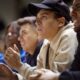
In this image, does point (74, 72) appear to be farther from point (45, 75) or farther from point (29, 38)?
point (29, 38)

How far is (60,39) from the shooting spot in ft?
4.32

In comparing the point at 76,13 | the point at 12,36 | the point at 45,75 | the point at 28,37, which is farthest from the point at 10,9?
the point at 45,75

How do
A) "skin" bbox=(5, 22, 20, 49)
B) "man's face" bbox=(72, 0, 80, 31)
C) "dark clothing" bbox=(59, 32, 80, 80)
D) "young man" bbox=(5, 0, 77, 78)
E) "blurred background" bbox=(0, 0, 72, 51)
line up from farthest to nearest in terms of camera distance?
"blurred background" bbox=(0, 0, 72, 51), "skin" bbox=(5, 22, 20, 49), "young man" bbox=(5, 0, 77, 78), "man's face" bbox=(72, 0, 80, 31), "dark clothing" bbox=(59, 32, 80, 80)

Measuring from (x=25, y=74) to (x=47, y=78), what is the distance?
283 millimetres

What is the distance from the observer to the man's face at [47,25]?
136cm

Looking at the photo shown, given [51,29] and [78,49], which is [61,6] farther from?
[78,49]

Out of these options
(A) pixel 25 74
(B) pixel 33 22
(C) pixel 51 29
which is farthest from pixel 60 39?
(B) pixel 33 22

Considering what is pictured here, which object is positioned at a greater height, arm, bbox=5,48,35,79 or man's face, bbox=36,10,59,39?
man's face, bbox=36,10,59,39

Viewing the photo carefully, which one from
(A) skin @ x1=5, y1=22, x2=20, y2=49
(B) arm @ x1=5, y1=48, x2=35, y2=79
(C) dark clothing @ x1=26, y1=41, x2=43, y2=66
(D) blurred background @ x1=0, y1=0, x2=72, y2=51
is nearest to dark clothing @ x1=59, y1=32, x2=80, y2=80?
(B) arm @ x1=5, y1=48, x2=35, y2=79

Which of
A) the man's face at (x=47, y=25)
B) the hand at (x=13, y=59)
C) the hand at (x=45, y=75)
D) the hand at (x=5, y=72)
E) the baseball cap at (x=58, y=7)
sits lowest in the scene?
the hand at (x=5, y=72)

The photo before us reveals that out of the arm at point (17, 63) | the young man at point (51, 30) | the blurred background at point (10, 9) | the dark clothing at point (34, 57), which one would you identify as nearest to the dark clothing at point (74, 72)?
the young man at point (51, 30)

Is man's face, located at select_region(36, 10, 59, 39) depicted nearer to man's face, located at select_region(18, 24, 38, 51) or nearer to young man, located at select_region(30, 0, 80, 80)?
young man, located at select_region(30, 0, 80, 80)

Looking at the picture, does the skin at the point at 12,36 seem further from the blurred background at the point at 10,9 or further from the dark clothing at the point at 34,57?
the blurred background at the point at 10,9

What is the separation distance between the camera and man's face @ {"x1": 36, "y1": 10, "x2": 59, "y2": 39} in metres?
1.36
